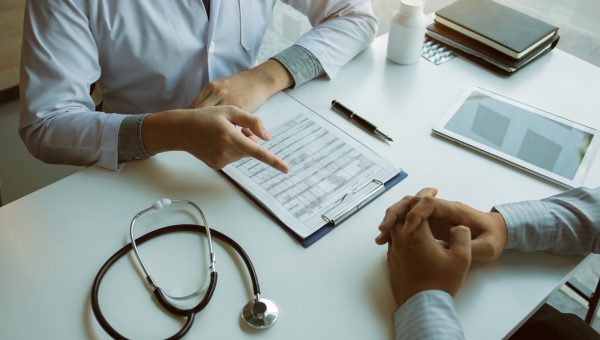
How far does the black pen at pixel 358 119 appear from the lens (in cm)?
99

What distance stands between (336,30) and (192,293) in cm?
73

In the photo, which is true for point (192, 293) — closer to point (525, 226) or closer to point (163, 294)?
point (163, 294)

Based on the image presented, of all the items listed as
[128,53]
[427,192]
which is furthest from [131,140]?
[427,192]

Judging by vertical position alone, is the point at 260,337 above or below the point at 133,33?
below

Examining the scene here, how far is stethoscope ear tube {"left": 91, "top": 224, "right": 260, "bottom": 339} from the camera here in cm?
68

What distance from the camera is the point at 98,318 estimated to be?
686 mm

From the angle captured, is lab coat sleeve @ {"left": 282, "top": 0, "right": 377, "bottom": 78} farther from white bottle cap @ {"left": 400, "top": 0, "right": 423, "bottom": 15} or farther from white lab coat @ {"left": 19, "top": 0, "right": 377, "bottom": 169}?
white bottle cap @ {"left": 400, "top": 0, "right": 423, "bottom": 15}

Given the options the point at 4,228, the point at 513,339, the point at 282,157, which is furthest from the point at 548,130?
the point at 4,228

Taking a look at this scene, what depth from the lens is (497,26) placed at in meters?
1.21

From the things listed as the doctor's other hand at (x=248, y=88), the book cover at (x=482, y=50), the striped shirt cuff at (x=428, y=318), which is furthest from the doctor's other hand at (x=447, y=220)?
the book cover at (x=482, y=50)

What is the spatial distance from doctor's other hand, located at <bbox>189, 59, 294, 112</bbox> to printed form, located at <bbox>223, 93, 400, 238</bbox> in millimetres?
45

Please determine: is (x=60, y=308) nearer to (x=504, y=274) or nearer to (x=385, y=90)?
(x=504, y=274)

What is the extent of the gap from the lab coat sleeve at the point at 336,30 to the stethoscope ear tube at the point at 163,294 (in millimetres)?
499

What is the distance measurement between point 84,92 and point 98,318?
481 mm
